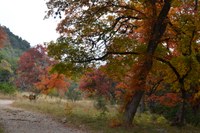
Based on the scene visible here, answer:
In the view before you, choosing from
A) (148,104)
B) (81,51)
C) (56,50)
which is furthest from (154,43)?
(148,104)

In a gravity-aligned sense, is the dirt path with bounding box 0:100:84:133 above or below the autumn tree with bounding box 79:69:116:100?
below

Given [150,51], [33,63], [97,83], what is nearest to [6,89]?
[33,63]

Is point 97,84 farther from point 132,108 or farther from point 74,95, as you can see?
point 132,108

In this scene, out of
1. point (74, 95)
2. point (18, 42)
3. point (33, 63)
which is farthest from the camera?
point (18, 42)

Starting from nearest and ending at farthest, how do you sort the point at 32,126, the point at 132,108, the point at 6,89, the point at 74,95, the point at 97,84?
the point at 32,126, the point at 132,108, the point at 97,84, the point at 6,89, the point at 74,95

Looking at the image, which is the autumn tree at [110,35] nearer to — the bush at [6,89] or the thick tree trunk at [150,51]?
the thick tree trunk at [150,51]

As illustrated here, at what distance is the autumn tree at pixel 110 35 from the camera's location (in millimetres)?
19062

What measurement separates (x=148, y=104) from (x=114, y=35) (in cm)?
1534

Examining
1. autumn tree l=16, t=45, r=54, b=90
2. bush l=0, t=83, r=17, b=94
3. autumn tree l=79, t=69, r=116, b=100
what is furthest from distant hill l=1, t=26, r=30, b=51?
autumn tree l=79, t=69, r=116, b=100

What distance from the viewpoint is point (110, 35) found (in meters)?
19.1

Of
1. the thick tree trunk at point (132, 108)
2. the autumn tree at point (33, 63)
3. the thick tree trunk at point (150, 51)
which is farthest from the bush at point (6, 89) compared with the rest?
the thick tree trunk at point (150, 51)

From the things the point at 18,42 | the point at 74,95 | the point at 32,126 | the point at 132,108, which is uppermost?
the point at 18,42

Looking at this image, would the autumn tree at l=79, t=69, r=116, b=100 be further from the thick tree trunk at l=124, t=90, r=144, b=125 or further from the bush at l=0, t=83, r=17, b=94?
the thick tree trunk at l=124, t=90, r=144, b=125

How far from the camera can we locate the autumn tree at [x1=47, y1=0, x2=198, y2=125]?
62.5ft
